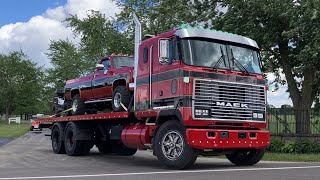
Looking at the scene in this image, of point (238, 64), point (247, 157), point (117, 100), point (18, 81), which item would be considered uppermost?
point (18, 81)

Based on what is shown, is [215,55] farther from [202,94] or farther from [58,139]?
[58,139]

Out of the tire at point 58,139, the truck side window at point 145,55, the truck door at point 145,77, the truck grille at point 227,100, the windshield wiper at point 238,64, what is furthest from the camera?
the tire at point 58,139

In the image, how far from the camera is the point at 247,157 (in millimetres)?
13859

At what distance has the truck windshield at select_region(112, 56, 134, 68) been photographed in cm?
1589

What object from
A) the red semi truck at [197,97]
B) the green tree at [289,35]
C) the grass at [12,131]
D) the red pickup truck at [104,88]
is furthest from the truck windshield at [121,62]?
the grass at [12,131]

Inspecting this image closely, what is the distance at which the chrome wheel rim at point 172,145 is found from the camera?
12.0m

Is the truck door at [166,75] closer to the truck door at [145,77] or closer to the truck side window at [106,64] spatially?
the truck door at [145,77]

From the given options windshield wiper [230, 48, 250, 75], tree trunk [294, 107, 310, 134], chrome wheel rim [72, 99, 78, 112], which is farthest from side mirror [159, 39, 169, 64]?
tree trunk [294, 107, 310, 134]

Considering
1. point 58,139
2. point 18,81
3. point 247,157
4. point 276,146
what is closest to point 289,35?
point 276,146

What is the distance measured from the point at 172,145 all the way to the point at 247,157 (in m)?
2.78

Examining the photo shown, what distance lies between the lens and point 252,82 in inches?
498

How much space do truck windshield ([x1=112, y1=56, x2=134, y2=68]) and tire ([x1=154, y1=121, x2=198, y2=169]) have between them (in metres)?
3.98

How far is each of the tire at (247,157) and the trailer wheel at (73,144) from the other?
222 inches

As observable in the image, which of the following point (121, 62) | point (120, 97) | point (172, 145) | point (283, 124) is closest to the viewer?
point (172, 145)
